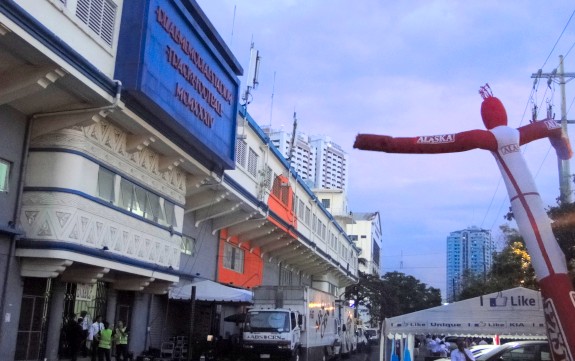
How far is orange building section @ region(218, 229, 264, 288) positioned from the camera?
29844 millimetres

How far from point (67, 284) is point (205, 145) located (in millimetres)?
5808

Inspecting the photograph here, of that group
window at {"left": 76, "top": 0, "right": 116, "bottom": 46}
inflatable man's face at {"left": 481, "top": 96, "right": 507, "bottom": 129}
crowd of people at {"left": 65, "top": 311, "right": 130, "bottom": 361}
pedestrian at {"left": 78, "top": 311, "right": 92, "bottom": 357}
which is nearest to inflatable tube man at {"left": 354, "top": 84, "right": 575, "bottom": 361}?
inflatable man's face at {"left": 481, "top": 96, "right": 507, "bottom": 129}

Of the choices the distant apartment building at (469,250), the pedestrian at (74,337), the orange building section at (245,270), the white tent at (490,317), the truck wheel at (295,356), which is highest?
the distant apartment building at (469,250)

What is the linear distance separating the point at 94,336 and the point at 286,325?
760 centimetres

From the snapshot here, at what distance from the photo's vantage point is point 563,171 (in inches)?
871

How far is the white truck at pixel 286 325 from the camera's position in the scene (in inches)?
933

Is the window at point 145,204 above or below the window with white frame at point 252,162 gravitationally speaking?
below

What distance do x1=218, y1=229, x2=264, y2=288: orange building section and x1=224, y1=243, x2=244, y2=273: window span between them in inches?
8.0

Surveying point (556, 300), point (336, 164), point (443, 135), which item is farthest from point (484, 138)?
point (336, 164)

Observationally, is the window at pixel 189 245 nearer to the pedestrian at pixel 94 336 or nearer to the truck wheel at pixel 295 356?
the truck wheel at pixel 295 356

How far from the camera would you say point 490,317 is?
15.8 m

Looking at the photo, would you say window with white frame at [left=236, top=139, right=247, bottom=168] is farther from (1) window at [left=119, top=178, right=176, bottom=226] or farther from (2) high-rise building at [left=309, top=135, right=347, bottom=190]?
(2) high-rise building at [left=309, top=135, right=347, bottom=190]

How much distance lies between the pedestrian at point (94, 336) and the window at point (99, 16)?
27.4 ft

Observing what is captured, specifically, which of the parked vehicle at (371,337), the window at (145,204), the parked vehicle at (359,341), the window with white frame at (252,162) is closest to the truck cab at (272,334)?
the window at (145,204)
